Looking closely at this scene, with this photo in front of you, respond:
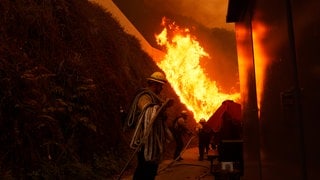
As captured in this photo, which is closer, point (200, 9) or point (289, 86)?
point (289, 86)

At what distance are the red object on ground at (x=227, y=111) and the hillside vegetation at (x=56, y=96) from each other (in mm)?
3622

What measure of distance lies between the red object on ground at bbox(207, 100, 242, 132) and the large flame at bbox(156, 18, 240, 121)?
1757 cm

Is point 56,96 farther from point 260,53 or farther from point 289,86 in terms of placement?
point 289,86

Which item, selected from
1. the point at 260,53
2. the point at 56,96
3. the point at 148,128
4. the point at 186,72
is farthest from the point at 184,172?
the point at 186,72

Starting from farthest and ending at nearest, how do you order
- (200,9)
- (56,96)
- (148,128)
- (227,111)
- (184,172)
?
(200,9) → (227,111) → (184,172) → (56,96) → (148,128)

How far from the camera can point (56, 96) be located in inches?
374

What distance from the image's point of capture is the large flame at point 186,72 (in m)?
32.7

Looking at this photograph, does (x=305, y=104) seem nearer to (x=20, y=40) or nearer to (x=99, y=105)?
(x=20, y=40)

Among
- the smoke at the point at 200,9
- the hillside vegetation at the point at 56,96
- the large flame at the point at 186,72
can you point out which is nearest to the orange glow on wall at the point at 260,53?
the hillside vegetation at the point at 56,96

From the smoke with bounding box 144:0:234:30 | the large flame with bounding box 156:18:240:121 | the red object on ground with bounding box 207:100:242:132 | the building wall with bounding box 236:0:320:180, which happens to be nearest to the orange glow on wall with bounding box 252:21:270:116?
the building wall with bounding box 236:0:320:180

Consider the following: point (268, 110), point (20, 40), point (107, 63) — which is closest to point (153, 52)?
point (107, 63)

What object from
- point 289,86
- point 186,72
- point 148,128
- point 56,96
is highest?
point 186,72

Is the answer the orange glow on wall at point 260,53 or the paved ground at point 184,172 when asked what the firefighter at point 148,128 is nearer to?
the orange glow on wall at point 260,53

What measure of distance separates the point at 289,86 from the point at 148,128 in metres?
2.50
